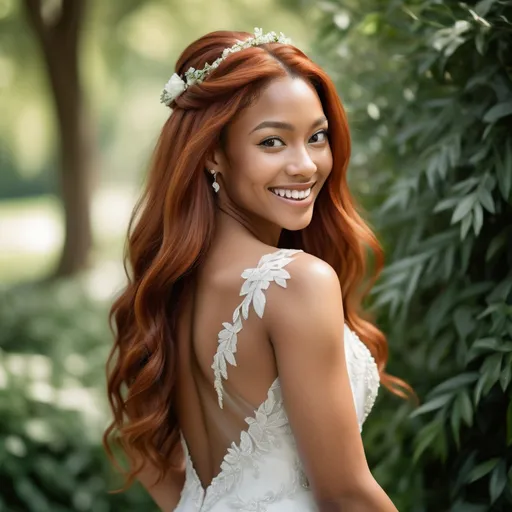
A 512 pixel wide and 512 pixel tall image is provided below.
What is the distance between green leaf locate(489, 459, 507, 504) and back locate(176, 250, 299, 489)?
100cm

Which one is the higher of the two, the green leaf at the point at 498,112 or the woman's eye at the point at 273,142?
the woman's eye at the point at 273,142

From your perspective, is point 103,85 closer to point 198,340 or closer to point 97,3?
point 97,3

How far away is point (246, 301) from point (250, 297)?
1 cm

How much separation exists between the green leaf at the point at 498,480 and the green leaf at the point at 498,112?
45.8 inches

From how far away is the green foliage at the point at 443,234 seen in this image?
9.20ft

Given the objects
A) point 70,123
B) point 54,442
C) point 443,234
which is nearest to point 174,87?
point 443,234

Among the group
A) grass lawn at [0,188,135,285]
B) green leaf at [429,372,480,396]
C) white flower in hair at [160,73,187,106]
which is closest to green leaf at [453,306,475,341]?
green leaf at [429,372,480,396]

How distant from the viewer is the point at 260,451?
2158mm

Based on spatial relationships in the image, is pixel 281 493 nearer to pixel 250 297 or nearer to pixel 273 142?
pixel 250 297

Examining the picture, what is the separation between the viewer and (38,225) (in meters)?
24.1

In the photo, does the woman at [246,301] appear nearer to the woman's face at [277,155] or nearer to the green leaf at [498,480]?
the woman's face at [277,155]

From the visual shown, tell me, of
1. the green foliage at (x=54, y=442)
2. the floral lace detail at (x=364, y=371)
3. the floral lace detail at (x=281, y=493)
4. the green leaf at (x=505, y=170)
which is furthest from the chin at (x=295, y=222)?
the green foliage at (x=54, y=442)

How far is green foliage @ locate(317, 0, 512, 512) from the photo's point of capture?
9.20ft

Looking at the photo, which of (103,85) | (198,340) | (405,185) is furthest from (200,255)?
(103,85)
